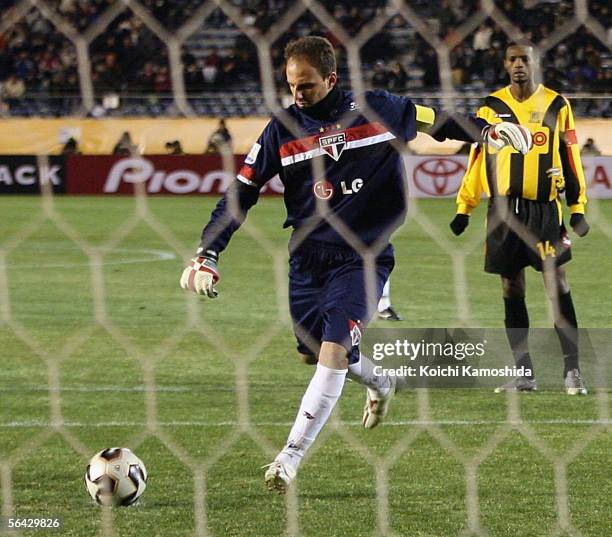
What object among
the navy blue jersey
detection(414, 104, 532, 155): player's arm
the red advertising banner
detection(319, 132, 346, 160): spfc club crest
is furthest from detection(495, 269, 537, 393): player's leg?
the red advertising banner

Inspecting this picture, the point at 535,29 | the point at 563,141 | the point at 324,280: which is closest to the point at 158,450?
the point at 324,280

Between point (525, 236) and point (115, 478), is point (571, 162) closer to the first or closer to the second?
point (525, 236)

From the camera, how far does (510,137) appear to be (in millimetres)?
3957

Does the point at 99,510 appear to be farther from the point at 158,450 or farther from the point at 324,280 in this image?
the point at 324,280

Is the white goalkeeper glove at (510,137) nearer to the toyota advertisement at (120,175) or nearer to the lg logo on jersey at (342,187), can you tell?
the lg logo on jersey at (342,187)

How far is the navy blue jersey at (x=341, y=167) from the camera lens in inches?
162

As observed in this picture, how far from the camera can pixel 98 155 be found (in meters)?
16.7

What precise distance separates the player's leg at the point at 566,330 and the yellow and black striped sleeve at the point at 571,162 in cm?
34

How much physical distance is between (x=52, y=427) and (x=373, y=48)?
9443 mm

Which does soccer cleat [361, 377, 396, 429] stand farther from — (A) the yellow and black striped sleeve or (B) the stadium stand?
(B) the stadium stand

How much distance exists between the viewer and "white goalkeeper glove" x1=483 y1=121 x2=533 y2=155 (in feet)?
13.0

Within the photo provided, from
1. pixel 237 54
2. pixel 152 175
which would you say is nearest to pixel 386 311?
pixel 237 54

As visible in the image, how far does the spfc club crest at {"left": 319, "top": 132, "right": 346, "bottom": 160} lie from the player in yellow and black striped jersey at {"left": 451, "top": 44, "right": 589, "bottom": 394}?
1.18 m

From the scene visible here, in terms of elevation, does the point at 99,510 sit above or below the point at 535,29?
below
